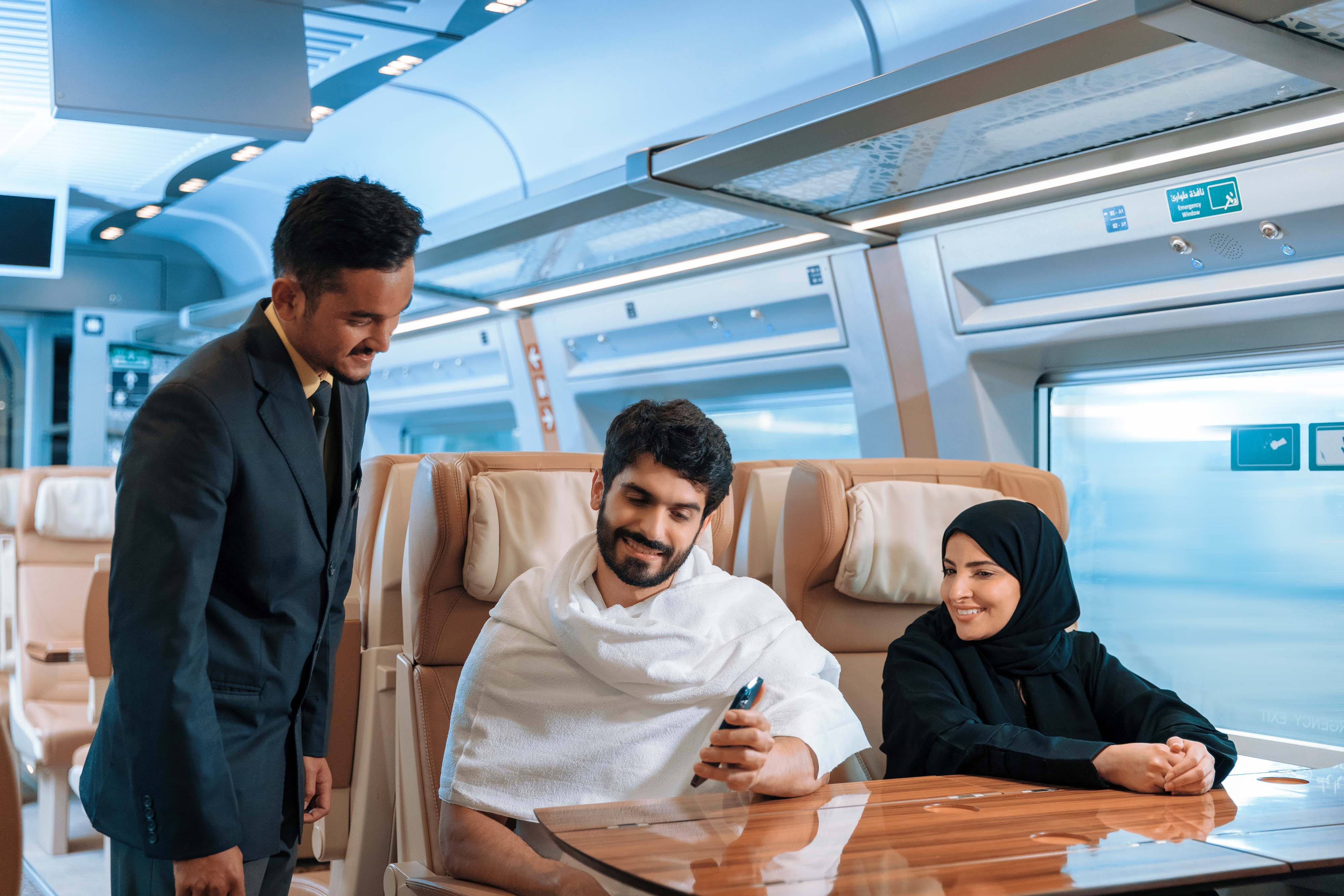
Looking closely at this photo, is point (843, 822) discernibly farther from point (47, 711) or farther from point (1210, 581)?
point (47, 711)

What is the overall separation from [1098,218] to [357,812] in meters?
2.86

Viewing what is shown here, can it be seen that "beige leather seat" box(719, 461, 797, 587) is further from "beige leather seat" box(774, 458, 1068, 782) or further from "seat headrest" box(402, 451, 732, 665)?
"seat headrest" box(402, 451, 732, 665)

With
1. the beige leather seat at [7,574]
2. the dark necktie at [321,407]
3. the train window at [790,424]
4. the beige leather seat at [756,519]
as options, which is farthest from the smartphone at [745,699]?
the beige leather seat at [7,574]

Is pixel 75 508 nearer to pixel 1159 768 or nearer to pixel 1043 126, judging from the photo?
pixel 1043 126

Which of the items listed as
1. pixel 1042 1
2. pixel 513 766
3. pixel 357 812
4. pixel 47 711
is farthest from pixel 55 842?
pixel 1042 1

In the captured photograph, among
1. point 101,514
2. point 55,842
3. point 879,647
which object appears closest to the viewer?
point 879,647

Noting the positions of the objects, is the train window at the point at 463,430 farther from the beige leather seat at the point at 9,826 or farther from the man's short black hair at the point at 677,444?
the beige leather seat at the point at 9,826

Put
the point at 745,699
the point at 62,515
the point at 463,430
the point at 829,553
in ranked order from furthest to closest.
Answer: the point at 463,430
the point at 62,515
the point at 829,553
the point at 745,699

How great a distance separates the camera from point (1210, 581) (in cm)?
370

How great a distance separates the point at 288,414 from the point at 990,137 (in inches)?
79.7

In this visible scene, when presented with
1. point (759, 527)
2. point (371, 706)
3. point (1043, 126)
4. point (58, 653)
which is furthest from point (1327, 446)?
point (58, 653)

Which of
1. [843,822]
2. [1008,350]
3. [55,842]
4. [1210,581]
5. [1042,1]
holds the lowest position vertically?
[55,842]

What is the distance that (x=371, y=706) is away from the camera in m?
3.02

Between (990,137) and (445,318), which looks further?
(445,318)
